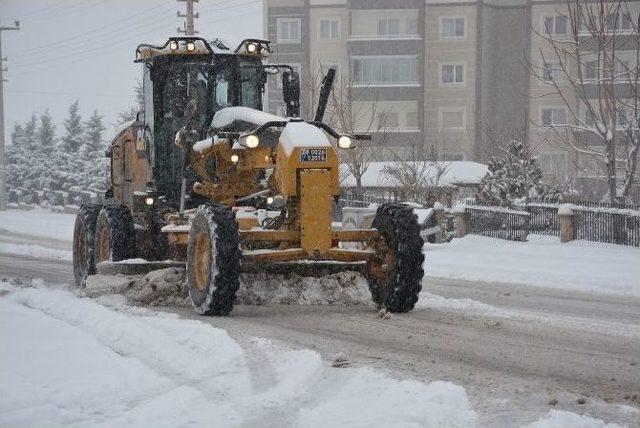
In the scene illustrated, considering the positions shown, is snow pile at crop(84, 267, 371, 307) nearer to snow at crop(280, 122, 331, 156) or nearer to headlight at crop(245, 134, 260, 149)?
headlight at crop(245, 134, 260, 149)

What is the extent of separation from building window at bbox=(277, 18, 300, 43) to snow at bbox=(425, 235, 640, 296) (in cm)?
4136

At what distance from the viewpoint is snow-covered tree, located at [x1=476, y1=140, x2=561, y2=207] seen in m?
29.2

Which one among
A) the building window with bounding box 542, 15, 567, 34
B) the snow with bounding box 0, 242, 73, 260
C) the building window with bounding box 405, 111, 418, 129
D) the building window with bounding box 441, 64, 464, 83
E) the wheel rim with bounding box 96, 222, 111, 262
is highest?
the building window with bounding box 542, 15, 567, 34

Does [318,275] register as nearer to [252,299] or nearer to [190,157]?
[252,299]

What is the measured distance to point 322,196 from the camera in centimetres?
1069

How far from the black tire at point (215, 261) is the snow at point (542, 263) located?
6.18m

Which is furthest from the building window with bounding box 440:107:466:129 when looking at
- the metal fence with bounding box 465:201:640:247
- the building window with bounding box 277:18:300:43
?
the metal fence with bounding box 465:201:640:247

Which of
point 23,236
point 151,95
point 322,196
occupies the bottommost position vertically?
point 23,236

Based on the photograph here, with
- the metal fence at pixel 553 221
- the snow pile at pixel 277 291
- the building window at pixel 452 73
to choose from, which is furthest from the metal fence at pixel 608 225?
the building window at pixel 452 73

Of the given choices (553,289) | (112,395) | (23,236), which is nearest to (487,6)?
(23,236)

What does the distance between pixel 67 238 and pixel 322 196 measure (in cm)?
1920

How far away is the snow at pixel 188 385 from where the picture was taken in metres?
6.16

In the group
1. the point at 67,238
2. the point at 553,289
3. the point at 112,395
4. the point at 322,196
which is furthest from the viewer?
the point at 67,238

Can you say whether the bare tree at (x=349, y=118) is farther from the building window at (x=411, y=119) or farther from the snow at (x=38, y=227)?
the snow at (x=38, y=227)
